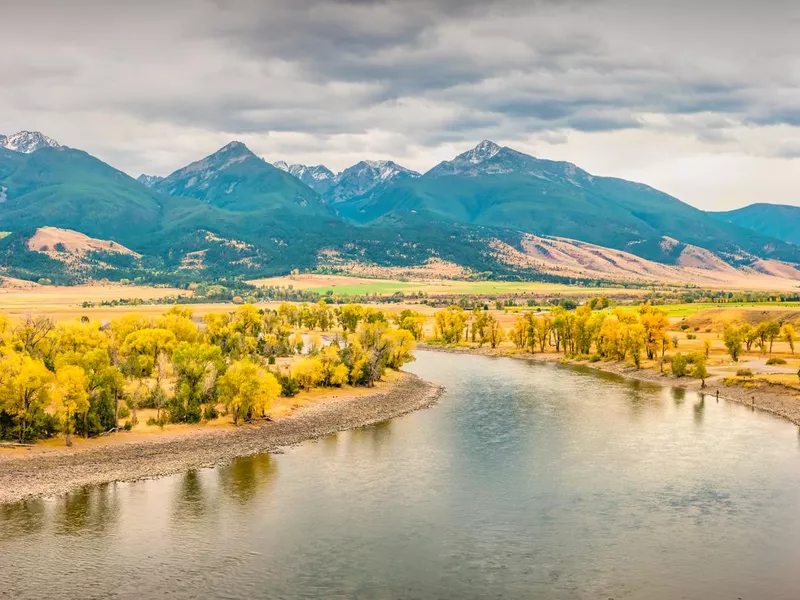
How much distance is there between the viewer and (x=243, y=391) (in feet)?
267

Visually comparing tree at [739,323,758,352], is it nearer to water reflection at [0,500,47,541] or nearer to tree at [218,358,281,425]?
tree at [218,358,281,425]

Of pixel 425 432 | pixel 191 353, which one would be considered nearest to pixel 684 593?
pixel 425 432

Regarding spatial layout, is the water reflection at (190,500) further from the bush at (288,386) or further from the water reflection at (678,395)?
the water reflection at (678,395)

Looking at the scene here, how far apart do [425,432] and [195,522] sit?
113 feet

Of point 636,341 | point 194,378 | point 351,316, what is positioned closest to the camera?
point 194,378

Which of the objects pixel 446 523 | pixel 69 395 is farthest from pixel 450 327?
pixel 446 523

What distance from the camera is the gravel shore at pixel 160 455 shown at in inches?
2387

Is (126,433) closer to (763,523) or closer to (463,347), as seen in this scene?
(763,523)

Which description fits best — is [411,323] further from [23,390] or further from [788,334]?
[23,390]

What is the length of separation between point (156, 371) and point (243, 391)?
29129mm

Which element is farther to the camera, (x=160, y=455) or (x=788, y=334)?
(x=788, y=334)

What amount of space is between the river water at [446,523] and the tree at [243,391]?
9.28 meters

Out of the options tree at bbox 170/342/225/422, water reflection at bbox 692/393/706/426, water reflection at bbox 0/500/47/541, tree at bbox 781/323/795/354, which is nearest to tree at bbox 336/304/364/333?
tree at bbox 170/342/225/422

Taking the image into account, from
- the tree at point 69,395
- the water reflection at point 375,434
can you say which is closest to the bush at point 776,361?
the water reflection at point 375,434
